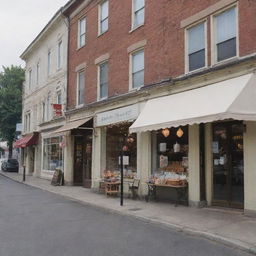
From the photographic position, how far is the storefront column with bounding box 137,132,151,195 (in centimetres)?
1470

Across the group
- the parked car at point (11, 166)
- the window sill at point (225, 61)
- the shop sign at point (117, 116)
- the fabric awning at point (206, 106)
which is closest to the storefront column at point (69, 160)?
the shop sign at point (117, 116)

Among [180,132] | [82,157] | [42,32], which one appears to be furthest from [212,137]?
[42,32]

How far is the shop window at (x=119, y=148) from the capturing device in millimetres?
16016

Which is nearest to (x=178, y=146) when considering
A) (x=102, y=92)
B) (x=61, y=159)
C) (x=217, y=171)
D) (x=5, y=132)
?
(x=217, y=171)

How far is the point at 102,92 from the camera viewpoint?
18.8m

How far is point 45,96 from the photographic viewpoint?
89.4 ft

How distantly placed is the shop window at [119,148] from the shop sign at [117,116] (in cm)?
59

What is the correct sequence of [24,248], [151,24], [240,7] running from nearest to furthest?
[24,248], [240,7], [151,24]

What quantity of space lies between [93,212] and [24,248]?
4957 mm

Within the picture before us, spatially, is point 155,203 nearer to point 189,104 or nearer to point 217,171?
point 217,171

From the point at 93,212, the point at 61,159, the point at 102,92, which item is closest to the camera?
the point at 93,212

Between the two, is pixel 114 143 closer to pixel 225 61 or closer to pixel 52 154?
pixel 225 61

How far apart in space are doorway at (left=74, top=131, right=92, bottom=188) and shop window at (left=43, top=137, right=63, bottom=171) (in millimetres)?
1836

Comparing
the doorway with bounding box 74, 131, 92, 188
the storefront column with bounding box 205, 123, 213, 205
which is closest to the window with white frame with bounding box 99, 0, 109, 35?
the doorway with bounding box 74, 131, 92, 188
